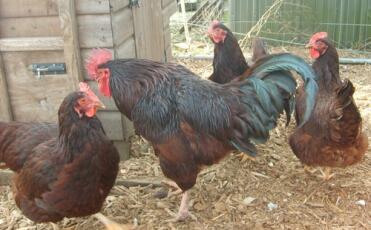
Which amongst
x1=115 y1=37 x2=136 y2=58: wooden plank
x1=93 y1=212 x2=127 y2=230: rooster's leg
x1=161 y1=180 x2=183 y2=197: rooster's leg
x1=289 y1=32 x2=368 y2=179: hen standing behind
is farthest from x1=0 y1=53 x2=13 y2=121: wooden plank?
x1=289 y1=32 x2=368 y2=179: hen standing behind

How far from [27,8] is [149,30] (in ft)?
5.19

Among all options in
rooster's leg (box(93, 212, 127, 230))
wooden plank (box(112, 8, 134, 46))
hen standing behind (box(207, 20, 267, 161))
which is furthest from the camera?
hen standing behind (box(207, 20, 267, 161))

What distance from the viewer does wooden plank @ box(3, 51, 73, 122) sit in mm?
4504

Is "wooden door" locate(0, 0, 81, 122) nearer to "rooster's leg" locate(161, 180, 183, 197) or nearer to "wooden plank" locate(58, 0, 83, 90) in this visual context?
"wooden plank" locate(58, 0, 83, 90)

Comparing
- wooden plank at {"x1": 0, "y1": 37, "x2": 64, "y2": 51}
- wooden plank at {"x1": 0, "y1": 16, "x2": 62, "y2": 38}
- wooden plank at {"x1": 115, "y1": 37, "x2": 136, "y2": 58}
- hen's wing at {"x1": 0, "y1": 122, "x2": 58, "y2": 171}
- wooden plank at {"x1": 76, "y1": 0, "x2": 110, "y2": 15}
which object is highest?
wooden plank at {"x1": 76, "y1": 0, "x2": 110, "y2": 15}

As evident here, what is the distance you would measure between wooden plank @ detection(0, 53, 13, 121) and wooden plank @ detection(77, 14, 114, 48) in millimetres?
913

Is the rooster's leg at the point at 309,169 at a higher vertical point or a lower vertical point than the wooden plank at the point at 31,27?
lower

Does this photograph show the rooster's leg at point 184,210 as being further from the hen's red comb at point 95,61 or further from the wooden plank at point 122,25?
the wooden plank at point 122,25

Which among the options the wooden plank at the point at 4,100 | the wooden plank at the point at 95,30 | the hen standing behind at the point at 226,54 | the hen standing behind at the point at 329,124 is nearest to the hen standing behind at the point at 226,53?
the hen standing behind at the point at 226,54

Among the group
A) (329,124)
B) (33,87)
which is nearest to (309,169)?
(329,124)

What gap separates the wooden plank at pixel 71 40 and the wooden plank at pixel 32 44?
106mm

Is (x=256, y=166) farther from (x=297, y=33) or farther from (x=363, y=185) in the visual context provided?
(x=297, y=33)

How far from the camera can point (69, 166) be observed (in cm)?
345

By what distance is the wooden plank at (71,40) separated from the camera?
416 centimetres
